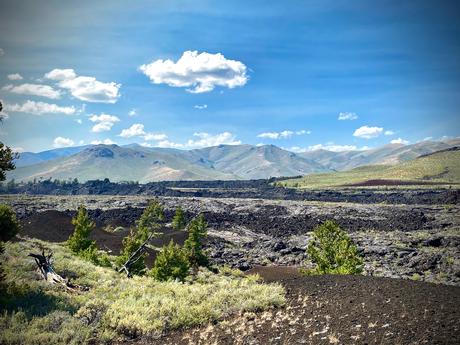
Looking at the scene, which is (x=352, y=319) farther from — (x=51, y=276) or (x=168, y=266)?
(x=168, y=266)

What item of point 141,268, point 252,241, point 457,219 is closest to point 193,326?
point 141,268

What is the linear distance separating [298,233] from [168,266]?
5951 centimetres

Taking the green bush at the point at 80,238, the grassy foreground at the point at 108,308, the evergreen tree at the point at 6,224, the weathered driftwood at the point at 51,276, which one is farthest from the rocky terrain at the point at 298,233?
the evergreen tree at the point at 6,224

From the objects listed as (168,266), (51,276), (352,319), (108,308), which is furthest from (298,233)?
(352,319)

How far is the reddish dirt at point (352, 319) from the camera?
11898mm

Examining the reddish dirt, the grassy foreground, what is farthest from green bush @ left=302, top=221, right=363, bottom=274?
the reddish dirt

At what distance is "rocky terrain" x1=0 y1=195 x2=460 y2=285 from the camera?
54312mm

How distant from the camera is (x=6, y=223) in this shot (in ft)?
56.1

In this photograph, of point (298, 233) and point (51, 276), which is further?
point (298, 233)

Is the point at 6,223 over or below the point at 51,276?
over

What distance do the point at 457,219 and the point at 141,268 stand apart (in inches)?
3496

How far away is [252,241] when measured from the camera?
79.5 meters

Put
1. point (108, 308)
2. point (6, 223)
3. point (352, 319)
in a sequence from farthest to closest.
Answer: point (6, 223) < point (108, 308) < point (352, 319)

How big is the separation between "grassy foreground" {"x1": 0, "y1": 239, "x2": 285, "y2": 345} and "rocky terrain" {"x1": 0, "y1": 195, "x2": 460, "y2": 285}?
116ft
